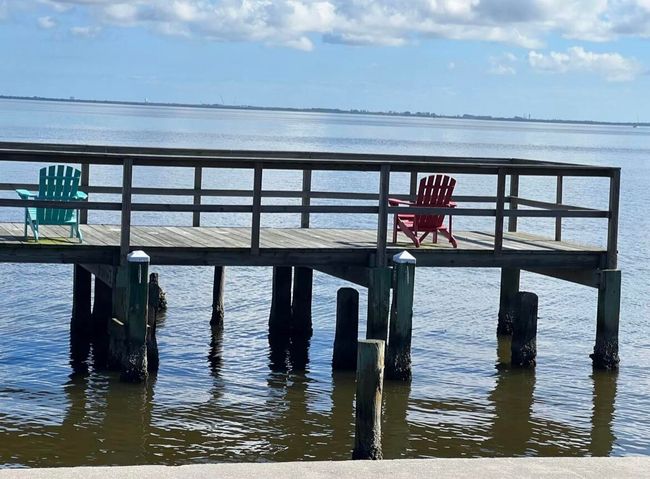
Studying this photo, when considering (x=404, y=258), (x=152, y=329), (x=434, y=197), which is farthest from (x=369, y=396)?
(x=434, y=197)

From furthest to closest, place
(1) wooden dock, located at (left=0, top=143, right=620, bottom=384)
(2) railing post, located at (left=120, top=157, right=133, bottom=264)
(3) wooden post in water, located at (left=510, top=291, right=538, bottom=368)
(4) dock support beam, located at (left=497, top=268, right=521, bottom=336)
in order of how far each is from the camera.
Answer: (4) dock support beam, located at (left=497, top=268, right=521, bottom=336) < (3) wooden post in water, located at (left=510, top=291, right=538, bottom=368) < (1) wooden dock, located at (left=0, top=143, right=620, bottom=384) < (2) railing post, located at (left=120, top=157, right=133, bottom=264)

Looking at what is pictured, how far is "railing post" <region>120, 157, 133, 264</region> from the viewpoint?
13.4 metres

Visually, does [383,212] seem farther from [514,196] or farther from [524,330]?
[514,196]

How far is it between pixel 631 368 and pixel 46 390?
7441 millimetres

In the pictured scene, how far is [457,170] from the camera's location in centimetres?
1448

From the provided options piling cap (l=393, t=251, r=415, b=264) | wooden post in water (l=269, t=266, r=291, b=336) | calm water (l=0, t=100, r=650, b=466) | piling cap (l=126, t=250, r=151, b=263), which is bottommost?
calm water (l=0, t=100, r=650, b=466)

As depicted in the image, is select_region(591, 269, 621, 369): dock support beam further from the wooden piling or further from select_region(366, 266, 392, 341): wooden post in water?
the wooden piling

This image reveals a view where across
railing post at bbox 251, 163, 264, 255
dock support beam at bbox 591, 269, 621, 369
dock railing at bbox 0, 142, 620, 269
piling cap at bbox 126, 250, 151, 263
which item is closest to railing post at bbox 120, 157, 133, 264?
dock railing at bbox 0, 142, 620, 269

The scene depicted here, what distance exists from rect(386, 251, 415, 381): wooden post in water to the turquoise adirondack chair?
356cm

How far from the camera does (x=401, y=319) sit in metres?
14.1

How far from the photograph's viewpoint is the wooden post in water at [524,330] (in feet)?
50.2

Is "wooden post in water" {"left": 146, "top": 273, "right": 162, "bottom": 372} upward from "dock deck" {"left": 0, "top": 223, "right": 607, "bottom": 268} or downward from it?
downward

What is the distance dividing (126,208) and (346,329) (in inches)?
130

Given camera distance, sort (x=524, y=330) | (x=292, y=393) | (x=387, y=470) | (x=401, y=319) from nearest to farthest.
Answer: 1. (x=387, y=470)
2. (x=401, y=319)
3. (x=292, y=393)
4. (x=524, y=330)
